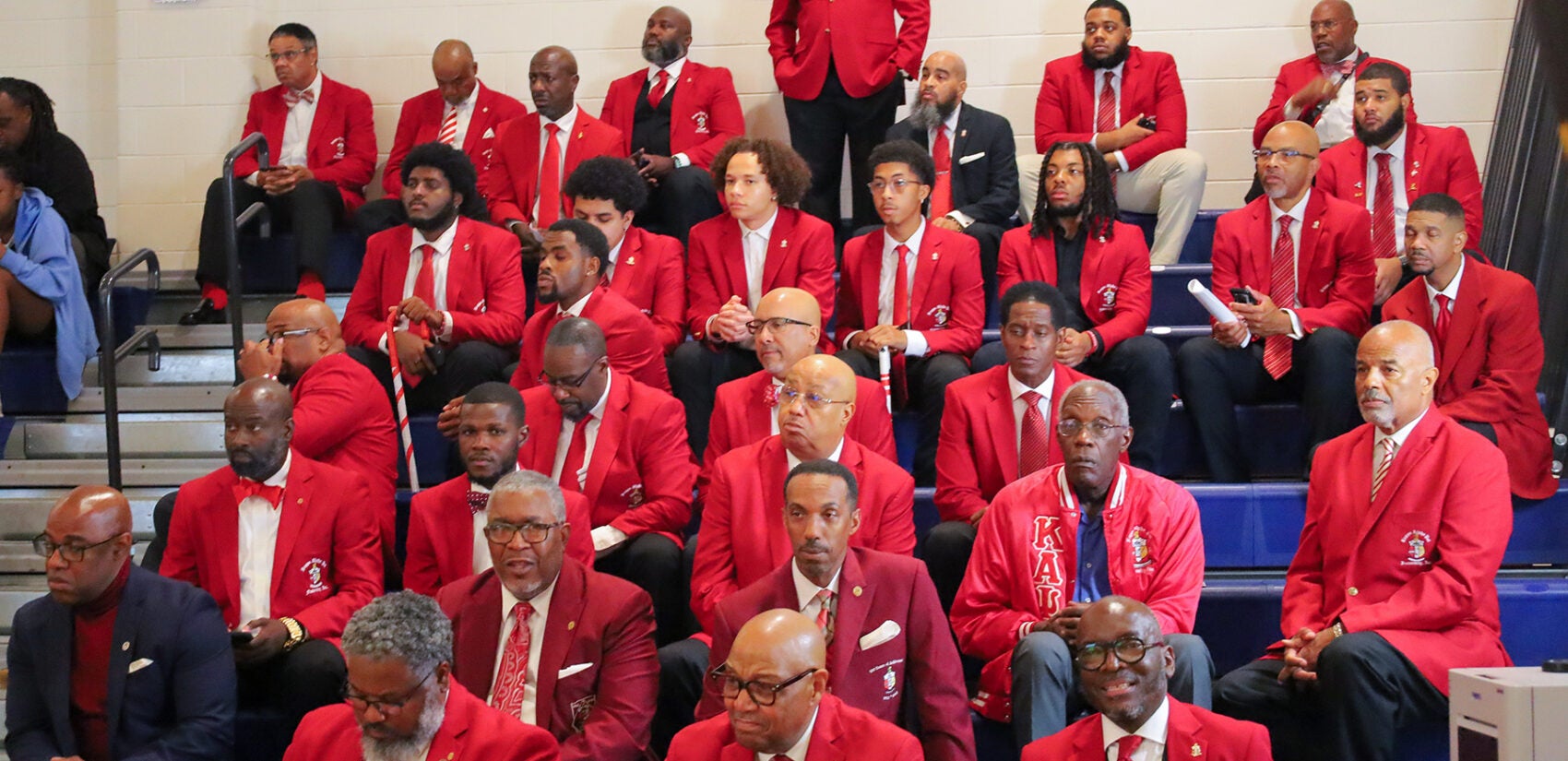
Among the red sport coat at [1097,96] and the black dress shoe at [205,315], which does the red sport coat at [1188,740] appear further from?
the black dress shoe at [205,315]

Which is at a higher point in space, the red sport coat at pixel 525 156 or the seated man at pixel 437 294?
the red sport coat at pixel 525 156

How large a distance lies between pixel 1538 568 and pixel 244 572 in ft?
12.5

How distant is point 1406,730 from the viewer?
4199mm

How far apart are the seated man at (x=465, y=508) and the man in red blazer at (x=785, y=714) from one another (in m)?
1.24

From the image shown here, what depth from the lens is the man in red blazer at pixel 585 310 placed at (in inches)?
212

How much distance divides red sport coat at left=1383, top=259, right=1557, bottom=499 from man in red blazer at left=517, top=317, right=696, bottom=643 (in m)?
2.35

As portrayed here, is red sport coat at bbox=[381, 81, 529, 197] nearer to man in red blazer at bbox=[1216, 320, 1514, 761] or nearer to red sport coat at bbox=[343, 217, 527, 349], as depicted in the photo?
red sport coat at bbox=[343, 217, 527, 349]

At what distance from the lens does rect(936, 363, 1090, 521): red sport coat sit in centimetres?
479

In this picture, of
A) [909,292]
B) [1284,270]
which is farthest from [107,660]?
[1284,270]

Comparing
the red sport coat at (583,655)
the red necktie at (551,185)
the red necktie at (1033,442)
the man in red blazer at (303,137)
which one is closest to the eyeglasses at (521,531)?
the red sport coat at (583,655)

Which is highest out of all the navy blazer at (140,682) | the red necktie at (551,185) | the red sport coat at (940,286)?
the red necktie at (551,185)

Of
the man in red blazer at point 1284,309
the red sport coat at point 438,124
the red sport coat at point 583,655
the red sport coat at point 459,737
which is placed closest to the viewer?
the red sport coat at point 459,737

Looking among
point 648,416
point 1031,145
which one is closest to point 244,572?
point 648,416

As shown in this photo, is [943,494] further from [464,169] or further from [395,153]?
[395,153]
